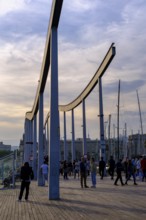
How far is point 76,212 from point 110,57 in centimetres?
2083

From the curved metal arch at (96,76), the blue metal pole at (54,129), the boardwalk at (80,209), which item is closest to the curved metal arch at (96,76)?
the curved metal arch at (96,76)

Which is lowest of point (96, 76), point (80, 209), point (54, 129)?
point (80, 209)

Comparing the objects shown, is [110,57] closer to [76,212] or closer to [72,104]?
[76,212]

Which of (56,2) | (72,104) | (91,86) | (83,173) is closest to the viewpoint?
(56,2)

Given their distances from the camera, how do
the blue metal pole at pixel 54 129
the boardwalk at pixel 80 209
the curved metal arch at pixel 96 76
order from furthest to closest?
the curved metal arch at pixel 96 76 < the blue metal pole at pixel 54 129 < the boardwalk at pixel 80 209

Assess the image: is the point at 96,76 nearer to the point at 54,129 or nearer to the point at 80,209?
the point at 54,129

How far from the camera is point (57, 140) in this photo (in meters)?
17.3

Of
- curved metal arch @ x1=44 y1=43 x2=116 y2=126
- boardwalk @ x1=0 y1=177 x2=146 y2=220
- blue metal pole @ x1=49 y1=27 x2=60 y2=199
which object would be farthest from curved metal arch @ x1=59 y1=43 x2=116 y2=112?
boardwalk @ x1=0 y1=177 x2=146 y2=220

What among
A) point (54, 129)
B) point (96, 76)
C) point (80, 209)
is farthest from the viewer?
point (96, 76)

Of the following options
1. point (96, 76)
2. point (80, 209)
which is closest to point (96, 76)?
point (96, 76)

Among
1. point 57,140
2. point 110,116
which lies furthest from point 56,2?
point 110,116

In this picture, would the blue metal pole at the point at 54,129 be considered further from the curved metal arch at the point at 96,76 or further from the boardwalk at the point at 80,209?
the curved metal arch at the point at 96,76

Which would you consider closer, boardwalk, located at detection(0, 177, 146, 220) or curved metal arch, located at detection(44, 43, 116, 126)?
boardwalk, located at detection(0, 177, 146, 220)

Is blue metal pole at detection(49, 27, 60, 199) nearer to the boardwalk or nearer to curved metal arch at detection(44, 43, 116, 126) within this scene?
the boardwalk
